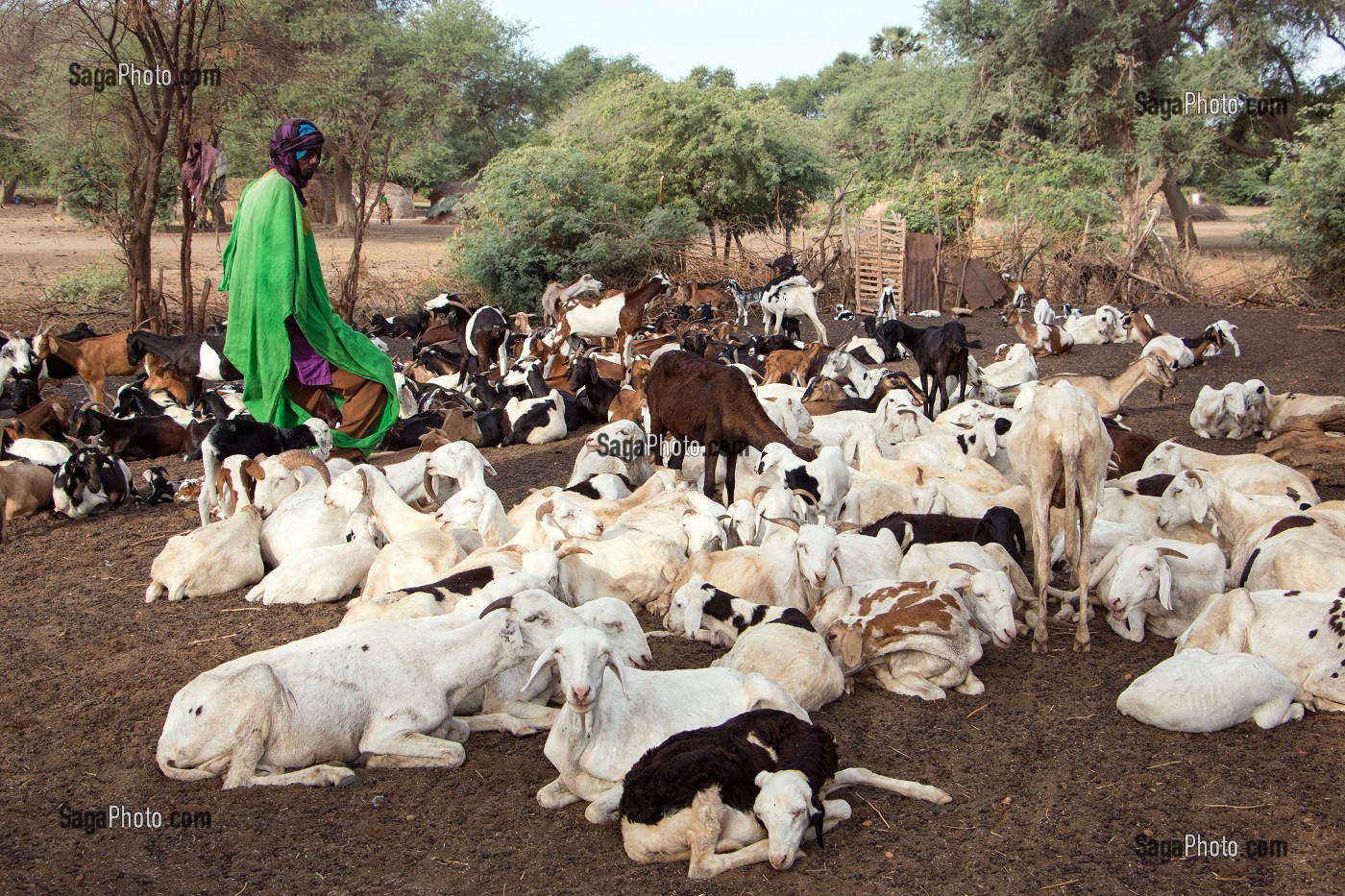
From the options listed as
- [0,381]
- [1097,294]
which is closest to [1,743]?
[0,381]

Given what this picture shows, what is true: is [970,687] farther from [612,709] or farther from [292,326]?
[292,326]

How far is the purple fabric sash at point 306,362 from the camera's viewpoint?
25.3ft

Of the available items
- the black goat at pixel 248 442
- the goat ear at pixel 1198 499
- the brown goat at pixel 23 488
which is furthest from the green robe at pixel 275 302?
the goat ear at pixel 1198 499

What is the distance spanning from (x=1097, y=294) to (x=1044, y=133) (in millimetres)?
8456

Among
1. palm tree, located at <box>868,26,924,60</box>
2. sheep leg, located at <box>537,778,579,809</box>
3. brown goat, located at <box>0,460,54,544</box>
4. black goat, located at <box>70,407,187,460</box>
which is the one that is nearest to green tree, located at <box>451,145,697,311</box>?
black goat, located at <box>70,407,187,460</box>

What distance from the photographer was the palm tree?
Answer: 48.8 meters

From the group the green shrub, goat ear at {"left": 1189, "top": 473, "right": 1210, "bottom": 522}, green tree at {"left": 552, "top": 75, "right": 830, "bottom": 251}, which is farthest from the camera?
green tree at {"left": 552, "top": 75, "right": 830, "bottom": 251}

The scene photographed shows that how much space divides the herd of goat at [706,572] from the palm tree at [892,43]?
40572 millimetres

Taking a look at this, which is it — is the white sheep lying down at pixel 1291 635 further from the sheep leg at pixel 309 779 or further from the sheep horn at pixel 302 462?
the sheep horn at pixel 302 462

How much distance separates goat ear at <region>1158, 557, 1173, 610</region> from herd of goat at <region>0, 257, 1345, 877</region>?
0.02m

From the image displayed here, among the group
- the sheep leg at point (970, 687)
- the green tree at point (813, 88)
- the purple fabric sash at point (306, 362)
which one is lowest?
the sheep leg at point (970, 687)

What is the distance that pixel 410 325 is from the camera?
18234 mm

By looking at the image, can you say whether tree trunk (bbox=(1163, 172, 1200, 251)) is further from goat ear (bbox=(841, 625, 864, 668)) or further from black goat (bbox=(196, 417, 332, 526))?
goat ear (bbox=(841, 625, 864, 668))

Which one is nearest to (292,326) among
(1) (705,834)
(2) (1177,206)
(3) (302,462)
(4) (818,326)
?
(3) (302,462)
